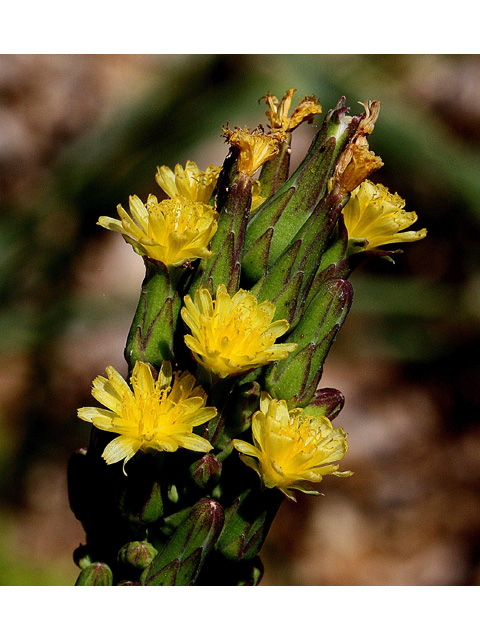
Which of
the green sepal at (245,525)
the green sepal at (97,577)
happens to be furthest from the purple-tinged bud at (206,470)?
the green sepal at (97,577)

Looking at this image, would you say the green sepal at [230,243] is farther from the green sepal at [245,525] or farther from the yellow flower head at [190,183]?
the green sepal at [245,525]

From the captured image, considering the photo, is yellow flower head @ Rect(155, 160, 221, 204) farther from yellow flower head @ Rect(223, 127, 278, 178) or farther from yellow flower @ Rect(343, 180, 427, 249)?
yellow flower @ Rect(343, 180, 427, 249)

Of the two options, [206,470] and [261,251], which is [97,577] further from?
[261,251]

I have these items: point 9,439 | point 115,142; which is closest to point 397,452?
point 9,439

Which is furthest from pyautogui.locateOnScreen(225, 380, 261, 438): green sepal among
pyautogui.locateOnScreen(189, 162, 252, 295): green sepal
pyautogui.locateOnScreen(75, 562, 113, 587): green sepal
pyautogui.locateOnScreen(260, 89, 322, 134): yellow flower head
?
pyautogui.locateOnScreen(260, 89, 322, 134): yellow flower head

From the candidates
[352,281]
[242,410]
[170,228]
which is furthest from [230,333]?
[352,281]

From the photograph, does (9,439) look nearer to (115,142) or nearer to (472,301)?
(115,142)
